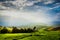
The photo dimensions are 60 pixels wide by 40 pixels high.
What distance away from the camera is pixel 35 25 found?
2805mm

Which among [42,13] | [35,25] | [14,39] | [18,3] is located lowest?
[14,39]

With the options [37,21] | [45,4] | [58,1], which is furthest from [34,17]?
[58,1]

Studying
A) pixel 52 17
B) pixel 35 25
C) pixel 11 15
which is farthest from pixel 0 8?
pixel 52 17

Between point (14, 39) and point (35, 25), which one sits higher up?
point (35, 25)

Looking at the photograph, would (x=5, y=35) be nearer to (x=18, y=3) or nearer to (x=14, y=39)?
(x=14, y=39)

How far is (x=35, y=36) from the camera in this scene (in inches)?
108

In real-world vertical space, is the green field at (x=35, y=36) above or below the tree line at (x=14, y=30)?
below

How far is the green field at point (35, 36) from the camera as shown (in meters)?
2.73

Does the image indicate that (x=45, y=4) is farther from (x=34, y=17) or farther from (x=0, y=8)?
(x=0, y=8)

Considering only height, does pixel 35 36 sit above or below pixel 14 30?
below

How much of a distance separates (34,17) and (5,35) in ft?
1.80

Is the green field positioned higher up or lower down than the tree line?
lower down

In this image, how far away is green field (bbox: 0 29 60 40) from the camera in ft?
8.95

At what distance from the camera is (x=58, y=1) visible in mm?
2811
